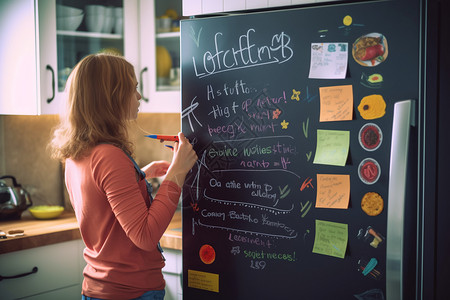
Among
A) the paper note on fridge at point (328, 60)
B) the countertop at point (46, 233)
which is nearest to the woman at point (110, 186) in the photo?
the paper note on fridge at point (328, 60)

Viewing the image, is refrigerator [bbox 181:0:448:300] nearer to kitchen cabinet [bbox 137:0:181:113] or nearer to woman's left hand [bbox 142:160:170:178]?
woman's left hand [bbox 142:160:170:178]

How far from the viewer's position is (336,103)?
4.84 feet

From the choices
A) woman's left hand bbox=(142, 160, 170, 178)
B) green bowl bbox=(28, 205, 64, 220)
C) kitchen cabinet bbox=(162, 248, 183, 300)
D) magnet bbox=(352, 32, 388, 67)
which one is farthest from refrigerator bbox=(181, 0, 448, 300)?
green bowl bbox=(28, 205, 64, 220)

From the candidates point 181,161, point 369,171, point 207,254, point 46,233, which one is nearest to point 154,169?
point 181,161

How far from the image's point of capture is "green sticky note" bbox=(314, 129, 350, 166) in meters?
1.47

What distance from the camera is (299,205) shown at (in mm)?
1554

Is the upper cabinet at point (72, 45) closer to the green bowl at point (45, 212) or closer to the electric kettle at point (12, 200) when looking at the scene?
the electric kettle at point (12, 200)

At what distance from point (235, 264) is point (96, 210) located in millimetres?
486

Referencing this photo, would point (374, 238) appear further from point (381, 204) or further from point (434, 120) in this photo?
point (434, 120)

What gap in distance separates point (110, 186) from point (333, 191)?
64 cm

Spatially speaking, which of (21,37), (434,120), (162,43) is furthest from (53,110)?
(434,120)

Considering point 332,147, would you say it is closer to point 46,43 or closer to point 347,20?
point 347,20

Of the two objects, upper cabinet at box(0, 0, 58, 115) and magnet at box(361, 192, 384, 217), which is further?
upper cabinet at box(0, 0, 58, 115)

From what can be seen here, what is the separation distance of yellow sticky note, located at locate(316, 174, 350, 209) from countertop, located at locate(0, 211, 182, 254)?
0.87 metres
